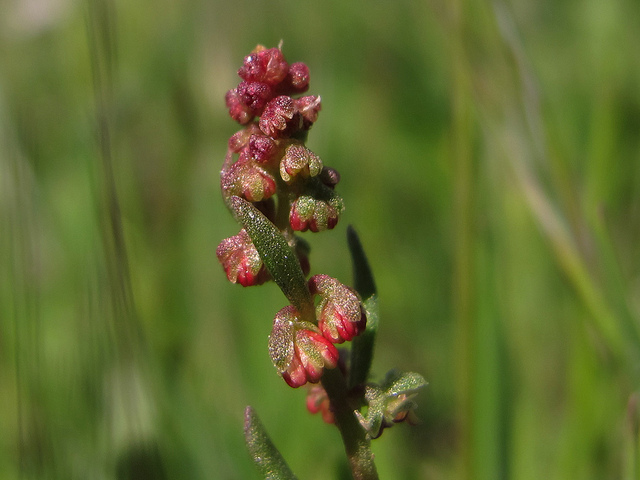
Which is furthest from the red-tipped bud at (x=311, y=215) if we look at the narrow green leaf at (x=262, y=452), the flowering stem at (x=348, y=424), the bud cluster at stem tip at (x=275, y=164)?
the narrow green leaf at (x=262, y=452)

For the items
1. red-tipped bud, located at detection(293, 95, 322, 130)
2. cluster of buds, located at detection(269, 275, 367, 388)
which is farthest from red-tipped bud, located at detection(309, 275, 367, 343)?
red-tipped bud, located at detection(293, 95, 322, 130)

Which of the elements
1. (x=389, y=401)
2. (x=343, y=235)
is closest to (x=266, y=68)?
(x=389, y=401)

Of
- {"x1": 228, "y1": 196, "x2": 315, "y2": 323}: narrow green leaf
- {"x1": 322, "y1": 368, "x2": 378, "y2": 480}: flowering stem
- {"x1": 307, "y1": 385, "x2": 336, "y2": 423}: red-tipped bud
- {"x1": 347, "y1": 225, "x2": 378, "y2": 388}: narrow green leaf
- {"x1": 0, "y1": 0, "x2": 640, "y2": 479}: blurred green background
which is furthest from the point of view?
{"x1": 0, "y1": 0, "x2": 640, "y2": 479}: blurred green background

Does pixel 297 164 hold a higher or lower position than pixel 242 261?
higher

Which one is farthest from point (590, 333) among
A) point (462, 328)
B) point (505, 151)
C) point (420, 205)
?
point (420, 205)

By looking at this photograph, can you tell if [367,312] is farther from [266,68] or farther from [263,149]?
[266,68]

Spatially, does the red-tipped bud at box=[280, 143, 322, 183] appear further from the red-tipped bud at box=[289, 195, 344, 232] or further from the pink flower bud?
the pink flower bud
